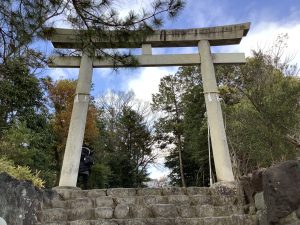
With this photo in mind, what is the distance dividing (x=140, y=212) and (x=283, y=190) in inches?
89.3

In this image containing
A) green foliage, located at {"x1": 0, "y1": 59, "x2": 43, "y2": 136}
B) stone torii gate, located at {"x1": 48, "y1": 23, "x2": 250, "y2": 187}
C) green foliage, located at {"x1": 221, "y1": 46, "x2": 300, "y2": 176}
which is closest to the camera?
stone torii gate, located at {"x1": 48, "y1": 23, "x2": 250, "y2": 187}

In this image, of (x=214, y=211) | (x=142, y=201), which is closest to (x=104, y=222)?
(x=142, y=201)

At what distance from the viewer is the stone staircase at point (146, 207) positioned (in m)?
4.62

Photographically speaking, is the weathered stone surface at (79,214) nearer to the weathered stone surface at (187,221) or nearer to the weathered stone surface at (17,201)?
the weathered stone surface at (17,201)

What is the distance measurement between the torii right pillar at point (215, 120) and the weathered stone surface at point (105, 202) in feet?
8.21

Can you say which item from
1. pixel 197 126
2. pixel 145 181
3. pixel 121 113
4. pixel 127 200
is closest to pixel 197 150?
pixel 197 126

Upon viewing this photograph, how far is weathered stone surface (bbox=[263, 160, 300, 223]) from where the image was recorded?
132 inches

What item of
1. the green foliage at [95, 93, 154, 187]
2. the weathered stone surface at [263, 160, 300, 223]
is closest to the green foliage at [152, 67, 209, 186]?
the green foliage at [95, 93, 154, 187]

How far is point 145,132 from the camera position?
71.4 feet

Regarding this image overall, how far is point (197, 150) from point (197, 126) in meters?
1.32

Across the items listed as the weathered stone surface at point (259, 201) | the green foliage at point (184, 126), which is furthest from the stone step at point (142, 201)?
the green foliage at point (184, 126)

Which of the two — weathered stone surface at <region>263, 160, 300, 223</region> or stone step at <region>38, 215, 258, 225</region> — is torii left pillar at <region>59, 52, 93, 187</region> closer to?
stone step at <region>38, 215, 258, 225</region>

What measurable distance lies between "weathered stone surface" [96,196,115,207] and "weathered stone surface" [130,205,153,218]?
1.50ft

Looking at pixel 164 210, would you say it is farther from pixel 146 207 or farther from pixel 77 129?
pixel 77 129
